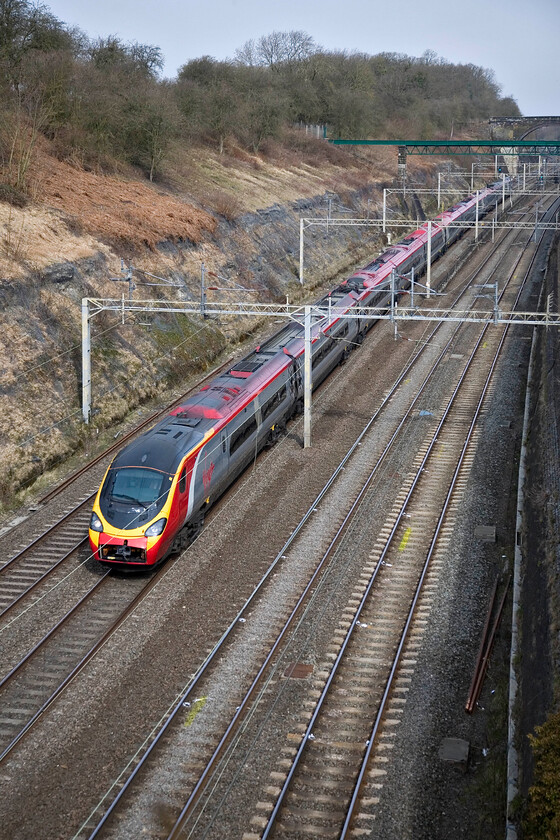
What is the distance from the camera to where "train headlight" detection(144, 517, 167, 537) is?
56.9ft

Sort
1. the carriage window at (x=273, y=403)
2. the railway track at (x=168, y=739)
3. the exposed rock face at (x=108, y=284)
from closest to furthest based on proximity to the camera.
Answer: the railway track at (x=168, y=739) < the carriage window at (x=273, y=403) < the exposed rock face at (x=108, y=284)

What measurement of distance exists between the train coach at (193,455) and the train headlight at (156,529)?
0.07 feet

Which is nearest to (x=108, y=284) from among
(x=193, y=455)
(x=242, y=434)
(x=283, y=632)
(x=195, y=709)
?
(x=242, y=434)

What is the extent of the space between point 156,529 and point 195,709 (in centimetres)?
443

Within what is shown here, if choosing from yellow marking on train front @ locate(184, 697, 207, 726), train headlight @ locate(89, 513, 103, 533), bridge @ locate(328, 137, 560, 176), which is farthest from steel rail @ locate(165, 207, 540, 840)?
bridge @ locate(328, 137, 560, 176)

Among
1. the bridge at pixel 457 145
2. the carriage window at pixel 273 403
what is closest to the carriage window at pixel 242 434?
the carriage window at pixel 273 403

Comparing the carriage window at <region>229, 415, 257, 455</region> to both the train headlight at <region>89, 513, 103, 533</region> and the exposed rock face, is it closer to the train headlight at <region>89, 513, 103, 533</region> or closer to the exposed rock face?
the train headlight at <region>89, 513, 103, 533</region>

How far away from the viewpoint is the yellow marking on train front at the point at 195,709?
13.7 m

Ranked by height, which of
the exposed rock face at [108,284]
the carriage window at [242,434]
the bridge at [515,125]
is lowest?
the carriage window at [242,434]

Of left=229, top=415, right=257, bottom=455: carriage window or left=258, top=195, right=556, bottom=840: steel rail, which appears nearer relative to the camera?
left=258, top=195, right=556, bottom=840: steel rail

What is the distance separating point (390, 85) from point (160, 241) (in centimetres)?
8679

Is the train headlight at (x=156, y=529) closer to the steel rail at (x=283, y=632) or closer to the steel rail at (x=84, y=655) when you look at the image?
the steel rail at (x=84, y=655)

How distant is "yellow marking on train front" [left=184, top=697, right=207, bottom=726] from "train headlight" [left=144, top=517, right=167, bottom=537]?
4111 mm

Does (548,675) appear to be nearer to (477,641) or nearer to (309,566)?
(477,641)
